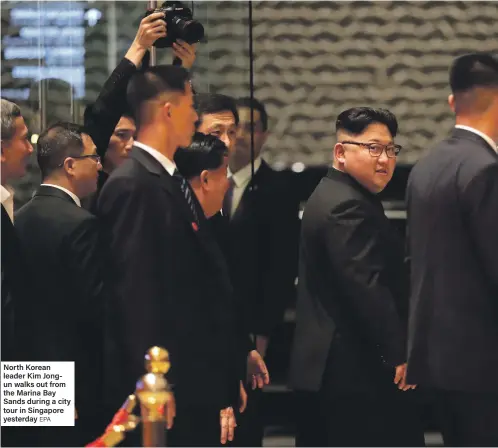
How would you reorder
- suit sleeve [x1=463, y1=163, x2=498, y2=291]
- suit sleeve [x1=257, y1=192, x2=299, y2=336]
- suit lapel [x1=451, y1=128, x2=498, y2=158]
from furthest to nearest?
1. suit sleeve [x1=257, y1=192, x2=299, y2=336]
2. suit lapel [x1=451, y1=128, x2=498, y2=158]
3. suit sleeve [x1=463, y1=163, x2=498, y2=291]

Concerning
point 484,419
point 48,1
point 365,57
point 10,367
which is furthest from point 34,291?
point 365,57

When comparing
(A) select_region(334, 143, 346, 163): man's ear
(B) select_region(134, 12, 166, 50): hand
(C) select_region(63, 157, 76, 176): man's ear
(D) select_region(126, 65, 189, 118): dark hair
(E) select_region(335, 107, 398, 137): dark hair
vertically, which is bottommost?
(C) select_region(63, 157, 76, 176): man's ear

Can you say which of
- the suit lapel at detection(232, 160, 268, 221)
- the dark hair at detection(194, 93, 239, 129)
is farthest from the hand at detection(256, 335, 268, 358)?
the dark hair at detection(194, 93, 239, 129)

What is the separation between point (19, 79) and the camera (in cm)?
434

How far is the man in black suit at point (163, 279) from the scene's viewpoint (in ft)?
13.4

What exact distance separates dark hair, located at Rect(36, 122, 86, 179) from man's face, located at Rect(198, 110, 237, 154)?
40cm

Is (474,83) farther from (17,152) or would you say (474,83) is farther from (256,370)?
(17,152)

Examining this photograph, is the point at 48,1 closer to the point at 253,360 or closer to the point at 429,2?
the point at 253,360

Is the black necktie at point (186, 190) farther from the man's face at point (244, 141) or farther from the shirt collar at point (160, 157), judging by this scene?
the man's face at point (244, 141)

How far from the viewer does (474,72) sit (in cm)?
427

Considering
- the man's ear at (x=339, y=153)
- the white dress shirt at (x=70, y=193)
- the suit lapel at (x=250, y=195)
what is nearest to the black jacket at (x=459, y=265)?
the man's ear at (x=339, y=153)

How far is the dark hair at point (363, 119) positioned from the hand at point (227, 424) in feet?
3.39

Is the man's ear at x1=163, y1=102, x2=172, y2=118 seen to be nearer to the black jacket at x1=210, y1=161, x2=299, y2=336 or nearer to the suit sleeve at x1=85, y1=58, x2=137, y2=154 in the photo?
the suit sleeve at x1=85, y1=58, x2=137, y2=154
